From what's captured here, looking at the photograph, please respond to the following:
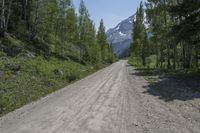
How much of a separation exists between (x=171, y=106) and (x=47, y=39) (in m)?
41.7

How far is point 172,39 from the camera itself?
39.3m

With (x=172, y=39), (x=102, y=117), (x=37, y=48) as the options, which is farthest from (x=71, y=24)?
(x=102, y=117)

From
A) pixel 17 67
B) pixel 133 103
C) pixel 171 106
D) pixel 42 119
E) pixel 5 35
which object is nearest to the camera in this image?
pixel 42 119

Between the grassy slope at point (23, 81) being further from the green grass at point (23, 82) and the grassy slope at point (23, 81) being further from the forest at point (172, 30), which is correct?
the forest at point (172, 30)

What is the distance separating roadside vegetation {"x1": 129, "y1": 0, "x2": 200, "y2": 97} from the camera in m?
26.7

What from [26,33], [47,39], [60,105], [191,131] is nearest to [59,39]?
[47,39]

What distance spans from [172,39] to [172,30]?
1076 cm

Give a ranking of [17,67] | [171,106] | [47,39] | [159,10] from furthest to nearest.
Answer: [47,39]
[159,10]
[17,67]
[171,106]

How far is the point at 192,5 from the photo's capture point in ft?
90.4

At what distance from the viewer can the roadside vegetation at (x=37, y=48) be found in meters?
19.9

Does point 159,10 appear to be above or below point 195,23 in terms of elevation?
above

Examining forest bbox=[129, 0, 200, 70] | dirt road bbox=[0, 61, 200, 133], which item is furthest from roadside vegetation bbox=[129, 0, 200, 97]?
dirt road bbox=[0, 61, 200, 133]

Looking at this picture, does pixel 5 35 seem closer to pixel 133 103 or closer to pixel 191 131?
pixel 133 103

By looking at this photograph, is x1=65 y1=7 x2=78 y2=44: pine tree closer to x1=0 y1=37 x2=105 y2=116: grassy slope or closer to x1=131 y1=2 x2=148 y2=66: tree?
x1=131 y1=2 x2=148 y2=66: tree
